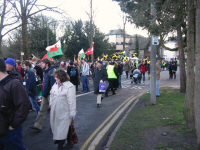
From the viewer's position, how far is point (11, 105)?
3215mm

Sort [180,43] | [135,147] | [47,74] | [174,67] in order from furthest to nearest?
[174,67] → [180,43] → [47,74] → [135,147]

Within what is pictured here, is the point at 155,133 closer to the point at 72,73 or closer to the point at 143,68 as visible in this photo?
the point at 72,73

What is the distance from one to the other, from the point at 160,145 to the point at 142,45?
86.1 m

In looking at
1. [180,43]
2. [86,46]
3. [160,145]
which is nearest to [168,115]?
[160,145]

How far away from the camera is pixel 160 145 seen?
4715mm

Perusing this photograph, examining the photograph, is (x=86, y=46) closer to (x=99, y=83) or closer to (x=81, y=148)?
(x=99, y=83)

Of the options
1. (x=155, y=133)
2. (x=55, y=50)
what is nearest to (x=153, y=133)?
(x=155, y=133)

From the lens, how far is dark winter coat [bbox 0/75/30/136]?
10.2 ft

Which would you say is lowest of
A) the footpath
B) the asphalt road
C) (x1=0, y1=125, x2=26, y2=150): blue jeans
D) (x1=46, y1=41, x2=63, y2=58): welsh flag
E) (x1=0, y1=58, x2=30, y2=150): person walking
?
the asphalt road

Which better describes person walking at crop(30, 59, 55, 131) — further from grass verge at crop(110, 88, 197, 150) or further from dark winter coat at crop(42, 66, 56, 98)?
grass verge at crop(110, 88, 197, 150)

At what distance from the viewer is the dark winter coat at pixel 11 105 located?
310cm

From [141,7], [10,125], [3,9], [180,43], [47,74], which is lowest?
[10,125]

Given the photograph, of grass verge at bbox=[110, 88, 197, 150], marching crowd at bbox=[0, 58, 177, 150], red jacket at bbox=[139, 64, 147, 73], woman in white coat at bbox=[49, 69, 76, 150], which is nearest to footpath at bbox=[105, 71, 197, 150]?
grass verge at bbox=[110, 88, 197, 150]

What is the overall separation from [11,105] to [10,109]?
0.06 metres
